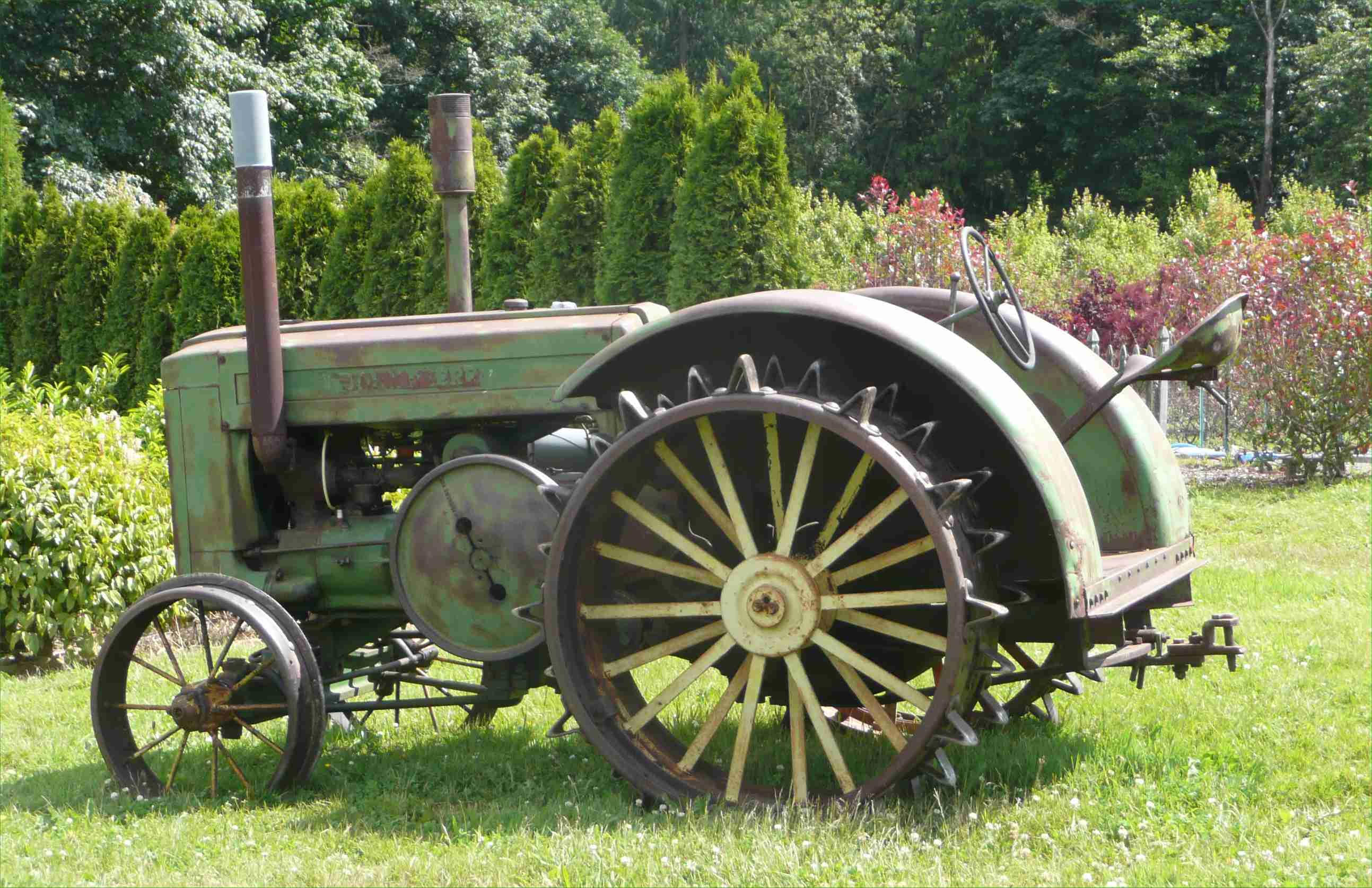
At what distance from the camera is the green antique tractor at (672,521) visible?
10.5 feet

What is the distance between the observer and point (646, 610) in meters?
3.38

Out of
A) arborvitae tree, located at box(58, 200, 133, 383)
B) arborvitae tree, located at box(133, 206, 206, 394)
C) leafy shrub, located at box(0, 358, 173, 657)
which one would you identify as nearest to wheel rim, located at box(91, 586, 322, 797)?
leafy shrub, located at box(0, 358, 173, 657)

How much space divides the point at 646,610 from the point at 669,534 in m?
0.20

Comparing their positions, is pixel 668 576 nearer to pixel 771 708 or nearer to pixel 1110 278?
pixel 771 708

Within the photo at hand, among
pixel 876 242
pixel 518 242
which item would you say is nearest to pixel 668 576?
pixel 518 242

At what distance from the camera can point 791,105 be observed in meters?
35.8

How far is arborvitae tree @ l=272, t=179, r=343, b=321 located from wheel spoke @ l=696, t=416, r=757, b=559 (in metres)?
8.76

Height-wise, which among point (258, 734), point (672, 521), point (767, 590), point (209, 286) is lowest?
point (258, 734)

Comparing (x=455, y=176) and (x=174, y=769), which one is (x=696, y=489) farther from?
(x=174, y=769)

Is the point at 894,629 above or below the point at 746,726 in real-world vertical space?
above

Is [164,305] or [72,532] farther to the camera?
[164,305]

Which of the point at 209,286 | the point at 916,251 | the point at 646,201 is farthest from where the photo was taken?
the point at 916,251

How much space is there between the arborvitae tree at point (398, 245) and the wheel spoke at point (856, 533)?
7791 millimetres

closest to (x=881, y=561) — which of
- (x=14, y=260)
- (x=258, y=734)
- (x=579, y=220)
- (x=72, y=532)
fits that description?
(x=258, y=734)
